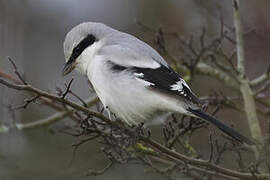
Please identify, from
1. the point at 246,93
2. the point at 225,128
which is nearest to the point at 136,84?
the point at 225,128

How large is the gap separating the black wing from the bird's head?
21 centimetres

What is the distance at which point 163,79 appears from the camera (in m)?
2.51

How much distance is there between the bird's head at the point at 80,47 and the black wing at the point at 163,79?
0.21m

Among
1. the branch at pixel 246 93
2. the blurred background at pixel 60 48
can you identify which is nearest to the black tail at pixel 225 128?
the branch at pixel 246 93

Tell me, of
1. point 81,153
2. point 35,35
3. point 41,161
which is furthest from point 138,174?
point 35,35

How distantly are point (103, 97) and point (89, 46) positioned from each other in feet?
1.19

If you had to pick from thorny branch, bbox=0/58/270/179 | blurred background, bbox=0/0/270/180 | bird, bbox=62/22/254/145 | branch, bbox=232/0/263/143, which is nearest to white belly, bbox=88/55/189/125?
bird, bbox=62/22/254/145

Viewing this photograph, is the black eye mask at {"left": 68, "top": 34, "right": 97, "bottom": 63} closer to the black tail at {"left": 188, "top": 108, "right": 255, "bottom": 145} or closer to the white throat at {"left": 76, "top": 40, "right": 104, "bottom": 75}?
the white throat at {"left": 76, "top": 40, "right": 104, "bottom": 75}

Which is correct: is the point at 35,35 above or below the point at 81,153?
above

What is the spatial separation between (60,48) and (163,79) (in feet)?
14.4

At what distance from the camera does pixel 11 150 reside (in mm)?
3252

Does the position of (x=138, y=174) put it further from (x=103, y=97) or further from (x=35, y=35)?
(x=35, y=35)

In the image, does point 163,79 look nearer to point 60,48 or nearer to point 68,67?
point 68,67

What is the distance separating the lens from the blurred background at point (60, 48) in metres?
3.28
